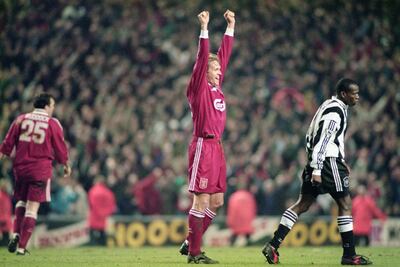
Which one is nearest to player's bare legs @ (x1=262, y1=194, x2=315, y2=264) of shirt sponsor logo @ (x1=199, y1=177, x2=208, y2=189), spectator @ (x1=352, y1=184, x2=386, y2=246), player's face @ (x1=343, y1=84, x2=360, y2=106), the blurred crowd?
shirt sponsor logo @ (x1=199, y1=177, x2=208, y2=189)

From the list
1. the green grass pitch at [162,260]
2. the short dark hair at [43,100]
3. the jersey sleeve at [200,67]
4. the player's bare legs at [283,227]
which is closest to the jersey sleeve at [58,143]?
the short dark hair at [43,100]

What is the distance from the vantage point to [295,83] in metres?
28.0

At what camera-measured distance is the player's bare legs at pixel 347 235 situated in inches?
467

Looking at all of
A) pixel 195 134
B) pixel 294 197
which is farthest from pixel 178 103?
pixel 195 134

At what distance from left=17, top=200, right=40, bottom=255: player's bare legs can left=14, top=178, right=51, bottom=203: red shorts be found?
11 cm

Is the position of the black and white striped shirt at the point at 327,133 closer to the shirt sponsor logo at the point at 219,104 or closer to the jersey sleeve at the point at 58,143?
the shirt sponsor logo at the point at 219,104

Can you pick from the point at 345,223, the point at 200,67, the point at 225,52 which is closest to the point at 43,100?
the point at 225,52

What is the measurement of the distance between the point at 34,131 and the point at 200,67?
11.9 ft

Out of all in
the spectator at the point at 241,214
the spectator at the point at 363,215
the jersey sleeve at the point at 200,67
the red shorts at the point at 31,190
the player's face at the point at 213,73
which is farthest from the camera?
the spectator at the point at 363,215

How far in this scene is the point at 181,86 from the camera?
2741cm

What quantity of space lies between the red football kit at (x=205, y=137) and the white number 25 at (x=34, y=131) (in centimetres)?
310

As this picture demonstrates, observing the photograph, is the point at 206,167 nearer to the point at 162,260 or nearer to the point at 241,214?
the point at 162,260

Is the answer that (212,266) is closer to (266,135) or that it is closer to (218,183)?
(218,183)

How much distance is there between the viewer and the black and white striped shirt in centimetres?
1181
